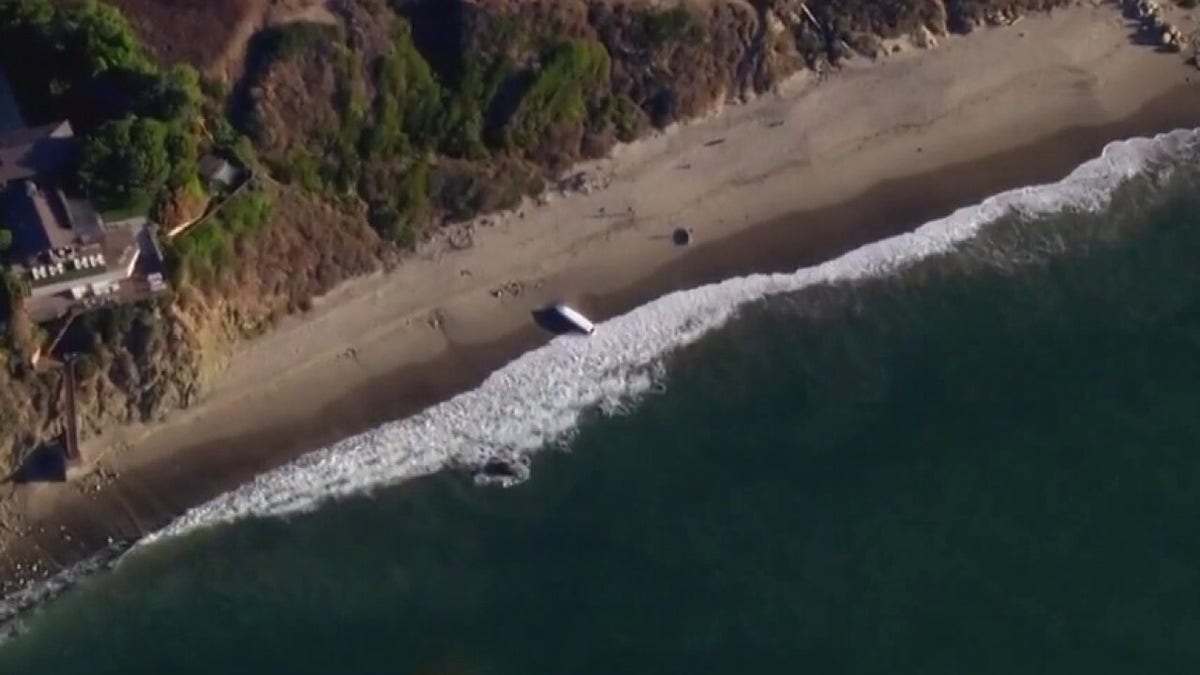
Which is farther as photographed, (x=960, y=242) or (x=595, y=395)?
(x=960, y=242)

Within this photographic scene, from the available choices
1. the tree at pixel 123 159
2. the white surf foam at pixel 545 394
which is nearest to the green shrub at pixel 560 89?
the white surf foam at pixel 545 394

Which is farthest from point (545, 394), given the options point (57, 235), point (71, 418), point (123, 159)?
point (57, 235)

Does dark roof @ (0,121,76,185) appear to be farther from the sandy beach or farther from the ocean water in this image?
the ocean water

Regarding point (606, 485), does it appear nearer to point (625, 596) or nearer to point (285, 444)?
point (625, 596)

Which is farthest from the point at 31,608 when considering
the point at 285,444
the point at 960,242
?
the point at 960,242

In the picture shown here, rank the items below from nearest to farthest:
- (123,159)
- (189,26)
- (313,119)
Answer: (123,159) → (189,26) → (313,119)

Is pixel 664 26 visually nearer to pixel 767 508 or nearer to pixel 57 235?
pixel 767 508
